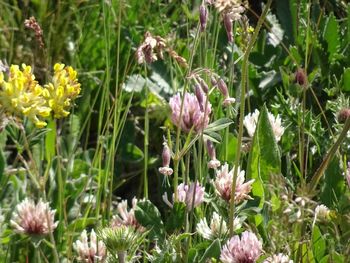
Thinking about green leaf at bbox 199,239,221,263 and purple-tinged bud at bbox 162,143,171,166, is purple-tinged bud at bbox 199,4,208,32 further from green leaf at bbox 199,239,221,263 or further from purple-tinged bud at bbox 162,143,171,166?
green leaf at bbox 199,239,221,263

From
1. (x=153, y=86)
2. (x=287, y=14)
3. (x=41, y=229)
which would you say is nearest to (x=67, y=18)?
(x=153, y=86)

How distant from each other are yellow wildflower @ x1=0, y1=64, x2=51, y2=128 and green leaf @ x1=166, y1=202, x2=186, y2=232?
32cm

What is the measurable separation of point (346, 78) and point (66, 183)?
783 mm

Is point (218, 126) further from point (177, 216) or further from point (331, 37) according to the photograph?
point (331, 37)

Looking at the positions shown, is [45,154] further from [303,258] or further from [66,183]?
[303,258]

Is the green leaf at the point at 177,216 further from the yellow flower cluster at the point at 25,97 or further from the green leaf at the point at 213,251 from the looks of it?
the yellow flower cluster at the point at 25,97

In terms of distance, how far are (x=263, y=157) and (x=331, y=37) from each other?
2.25ft

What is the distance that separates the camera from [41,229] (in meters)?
1.70

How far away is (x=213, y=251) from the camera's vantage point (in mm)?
1504

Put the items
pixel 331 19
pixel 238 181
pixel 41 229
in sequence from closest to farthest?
pixel 238 181 → pixel 41 229 → pixel 331 19

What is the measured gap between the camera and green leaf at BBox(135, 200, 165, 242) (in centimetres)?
162

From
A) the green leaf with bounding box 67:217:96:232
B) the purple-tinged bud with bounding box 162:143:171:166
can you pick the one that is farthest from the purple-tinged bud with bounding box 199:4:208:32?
the green leaf with bounding box 67:217:96:232

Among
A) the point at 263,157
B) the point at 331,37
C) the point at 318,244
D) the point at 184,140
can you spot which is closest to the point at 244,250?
the point at 318,244

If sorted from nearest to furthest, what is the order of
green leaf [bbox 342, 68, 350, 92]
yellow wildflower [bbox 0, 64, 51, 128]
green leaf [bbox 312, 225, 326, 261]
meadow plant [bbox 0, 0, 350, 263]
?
1. yellow wildflower [bbox 0, 64, 51, 128]
2. meadow plant [bbox 0, 0, 350, 263]
3. green leaf [bbox 312, 225, 326, 261]
4. green leaf [bbox 342, 68, 350, 92]
